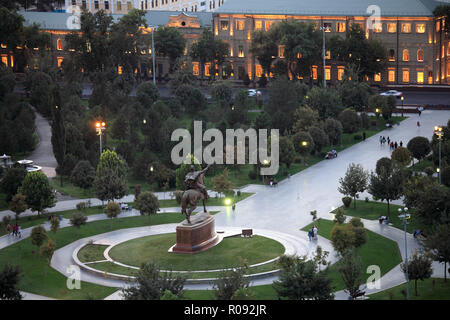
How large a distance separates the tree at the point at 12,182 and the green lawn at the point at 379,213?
87.3 ft

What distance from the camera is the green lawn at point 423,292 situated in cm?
4416

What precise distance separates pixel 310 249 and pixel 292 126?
120ft

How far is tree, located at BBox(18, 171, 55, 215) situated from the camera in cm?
6119

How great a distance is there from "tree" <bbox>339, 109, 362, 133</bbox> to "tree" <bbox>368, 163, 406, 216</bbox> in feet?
100

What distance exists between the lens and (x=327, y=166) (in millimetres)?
80500

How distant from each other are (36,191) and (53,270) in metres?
12.4

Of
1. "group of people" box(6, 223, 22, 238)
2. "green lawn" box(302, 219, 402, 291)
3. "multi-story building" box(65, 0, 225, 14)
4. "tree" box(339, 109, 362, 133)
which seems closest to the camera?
"green lawn" box(302, 219, 402, 291)

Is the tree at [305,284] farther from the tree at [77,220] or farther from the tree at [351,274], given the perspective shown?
the tree at [77,220]

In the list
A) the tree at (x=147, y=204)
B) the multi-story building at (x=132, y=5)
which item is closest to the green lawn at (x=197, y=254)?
the tree at (x=147, y=204)

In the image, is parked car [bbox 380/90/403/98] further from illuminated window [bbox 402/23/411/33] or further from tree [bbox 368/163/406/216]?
tree [bbox 368/163/406/216]

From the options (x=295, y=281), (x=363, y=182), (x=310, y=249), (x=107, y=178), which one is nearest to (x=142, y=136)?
(x=107, y=178)

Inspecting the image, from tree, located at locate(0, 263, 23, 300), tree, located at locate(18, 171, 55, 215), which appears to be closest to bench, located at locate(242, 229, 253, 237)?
tree, located at locate(18, 171, 55, 215)

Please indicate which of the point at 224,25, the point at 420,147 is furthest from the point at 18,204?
the point at 224,25
